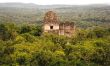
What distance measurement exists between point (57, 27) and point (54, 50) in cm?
468

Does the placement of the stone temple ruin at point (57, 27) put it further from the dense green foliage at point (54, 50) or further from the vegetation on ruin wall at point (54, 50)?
the vegetation on ruin wall at point (54, 50)

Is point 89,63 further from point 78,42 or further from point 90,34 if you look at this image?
point 90,34

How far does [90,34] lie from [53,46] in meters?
6.71

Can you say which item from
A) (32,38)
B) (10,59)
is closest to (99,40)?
(32,38)

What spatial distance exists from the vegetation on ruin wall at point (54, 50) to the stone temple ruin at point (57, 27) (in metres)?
0.81

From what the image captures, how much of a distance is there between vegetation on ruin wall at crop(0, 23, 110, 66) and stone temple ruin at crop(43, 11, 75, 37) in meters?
0.81

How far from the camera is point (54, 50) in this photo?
38.5m

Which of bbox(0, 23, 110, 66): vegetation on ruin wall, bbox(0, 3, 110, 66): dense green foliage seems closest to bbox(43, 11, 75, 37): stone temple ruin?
bbox(0, 3, 110, 66): dense green foliage

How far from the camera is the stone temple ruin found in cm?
4241

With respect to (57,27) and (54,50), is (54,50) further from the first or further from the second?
(57,27)

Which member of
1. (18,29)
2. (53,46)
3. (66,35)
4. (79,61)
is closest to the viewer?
(79,61)

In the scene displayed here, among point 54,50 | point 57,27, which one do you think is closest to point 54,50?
point 54,50

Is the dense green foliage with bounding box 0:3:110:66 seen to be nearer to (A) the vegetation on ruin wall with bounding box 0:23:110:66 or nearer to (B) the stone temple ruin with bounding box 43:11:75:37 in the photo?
(A) the vegetation on ruin wall with bounding box 0:23:110:66

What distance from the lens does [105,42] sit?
1581 inches
